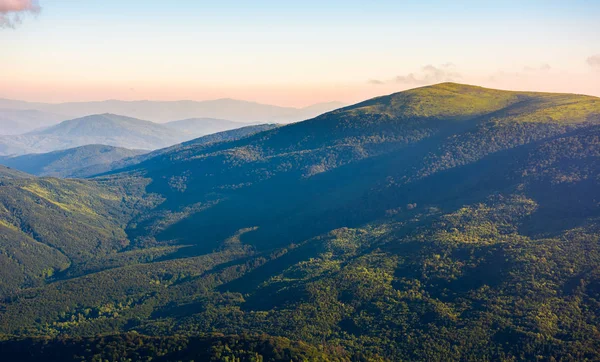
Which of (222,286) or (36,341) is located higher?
(36,341)

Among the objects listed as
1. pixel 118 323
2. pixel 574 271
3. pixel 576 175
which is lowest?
pixel 118 323

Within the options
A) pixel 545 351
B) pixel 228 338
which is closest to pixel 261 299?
pixel 228 338

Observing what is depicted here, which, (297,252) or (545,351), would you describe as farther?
(297,252)

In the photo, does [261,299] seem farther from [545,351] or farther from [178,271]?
[545,351]

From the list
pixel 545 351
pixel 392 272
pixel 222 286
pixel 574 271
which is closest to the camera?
pixel 545 351

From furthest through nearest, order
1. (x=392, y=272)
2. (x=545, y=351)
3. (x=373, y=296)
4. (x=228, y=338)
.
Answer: (x=392, y=272) < (x=373, y=296) < (x=545, y=351) < (x=228, y=338)

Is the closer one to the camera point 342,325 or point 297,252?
point 342,325

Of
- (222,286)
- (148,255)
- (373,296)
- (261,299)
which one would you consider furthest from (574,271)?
(148,255)

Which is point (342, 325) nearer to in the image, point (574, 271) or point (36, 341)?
point (574, 271)

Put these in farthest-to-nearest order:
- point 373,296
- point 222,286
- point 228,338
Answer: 1. point 222,286
2. point 373,296
3. point 228,338
